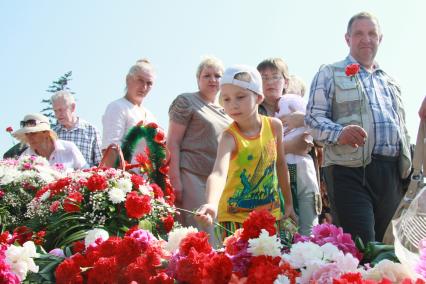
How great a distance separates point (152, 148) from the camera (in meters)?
4.65

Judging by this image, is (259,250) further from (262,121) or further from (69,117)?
(69,117)

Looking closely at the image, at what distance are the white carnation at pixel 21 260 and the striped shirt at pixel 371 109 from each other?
7.77ft

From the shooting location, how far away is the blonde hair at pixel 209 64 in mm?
5102

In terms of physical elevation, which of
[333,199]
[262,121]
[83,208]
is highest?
[262,121]

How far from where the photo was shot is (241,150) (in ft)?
12.1

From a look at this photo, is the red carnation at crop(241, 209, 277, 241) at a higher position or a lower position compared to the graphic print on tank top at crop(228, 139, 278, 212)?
higher

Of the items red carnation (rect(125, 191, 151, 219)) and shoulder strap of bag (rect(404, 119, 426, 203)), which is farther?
shoulder strap of bag (rect(404, 119, 426, 203))

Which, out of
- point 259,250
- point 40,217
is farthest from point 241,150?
point 259,250

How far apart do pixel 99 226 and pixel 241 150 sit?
1.02 m

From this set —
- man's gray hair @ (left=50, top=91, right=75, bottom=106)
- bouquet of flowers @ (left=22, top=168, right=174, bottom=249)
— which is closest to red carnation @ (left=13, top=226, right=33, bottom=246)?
bouquet of flowers @ (left=22, top=168, right=174, bottom=249)

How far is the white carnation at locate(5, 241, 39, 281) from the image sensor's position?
2098mm

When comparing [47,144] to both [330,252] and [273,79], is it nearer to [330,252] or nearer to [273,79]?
[273,79]

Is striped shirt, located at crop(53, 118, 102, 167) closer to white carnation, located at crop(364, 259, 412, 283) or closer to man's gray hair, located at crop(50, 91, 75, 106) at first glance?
man's gray hair, located at crop(50, 91, 75, 106)

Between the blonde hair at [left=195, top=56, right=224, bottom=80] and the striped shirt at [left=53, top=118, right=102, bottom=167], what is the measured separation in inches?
76.5
